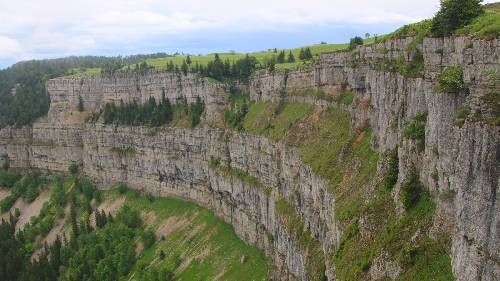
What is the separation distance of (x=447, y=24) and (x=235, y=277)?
59.0 m

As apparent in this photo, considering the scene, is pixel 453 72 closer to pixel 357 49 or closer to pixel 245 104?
pixel 357 49

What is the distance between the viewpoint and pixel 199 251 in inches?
4109

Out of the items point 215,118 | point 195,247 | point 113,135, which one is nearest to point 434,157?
point 195,247

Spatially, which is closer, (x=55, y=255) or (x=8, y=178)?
(x=55, y=255)

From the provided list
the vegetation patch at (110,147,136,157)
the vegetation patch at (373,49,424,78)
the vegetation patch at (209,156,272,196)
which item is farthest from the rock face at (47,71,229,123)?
the vegetation patch at (373,49,424,78)

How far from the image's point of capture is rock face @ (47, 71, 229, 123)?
131375 mm

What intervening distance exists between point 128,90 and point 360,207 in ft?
403

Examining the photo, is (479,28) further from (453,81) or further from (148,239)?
(148,239)

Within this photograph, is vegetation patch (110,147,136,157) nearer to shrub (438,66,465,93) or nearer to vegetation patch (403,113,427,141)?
vegetation patch (403,113,427,141)

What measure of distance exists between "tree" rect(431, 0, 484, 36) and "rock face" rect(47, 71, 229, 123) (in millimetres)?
85971

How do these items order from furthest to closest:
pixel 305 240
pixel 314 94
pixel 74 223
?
pixel 74 223 < pixel 314 94 < pixel 305 240

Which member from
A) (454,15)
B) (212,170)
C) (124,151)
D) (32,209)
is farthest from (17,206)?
(454,15)

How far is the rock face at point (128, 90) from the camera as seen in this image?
431 feet

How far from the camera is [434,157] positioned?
3759 cm
